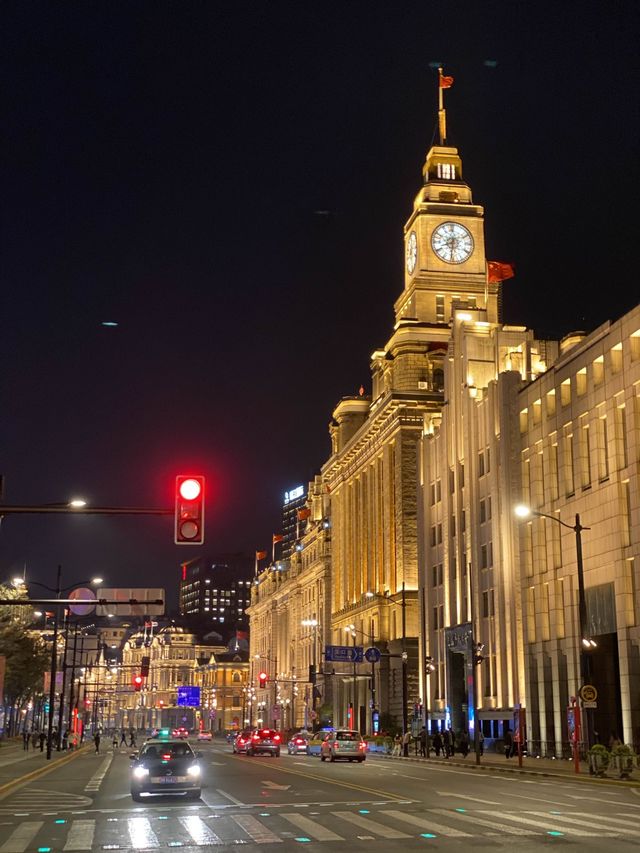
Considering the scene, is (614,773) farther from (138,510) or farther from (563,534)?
(138,510)

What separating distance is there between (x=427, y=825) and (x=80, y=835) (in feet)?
20.9

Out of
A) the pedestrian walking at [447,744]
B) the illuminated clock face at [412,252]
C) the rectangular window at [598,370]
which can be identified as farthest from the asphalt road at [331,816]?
the illuminated clock face at [412,252]

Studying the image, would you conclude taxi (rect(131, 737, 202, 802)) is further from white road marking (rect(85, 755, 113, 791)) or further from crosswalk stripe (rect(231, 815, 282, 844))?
Result: white road marking (rect(85, 755, 113, 791))

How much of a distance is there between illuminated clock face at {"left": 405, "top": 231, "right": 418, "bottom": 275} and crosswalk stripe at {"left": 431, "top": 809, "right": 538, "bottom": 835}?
306ft

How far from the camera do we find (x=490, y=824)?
19.0 m

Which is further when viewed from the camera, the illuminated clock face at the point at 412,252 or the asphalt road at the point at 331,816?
the illuminated clock face at the point at 412,252

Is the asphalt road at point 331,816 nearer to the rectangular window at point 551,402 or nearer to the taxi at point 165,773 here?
the taxi at point 165,773

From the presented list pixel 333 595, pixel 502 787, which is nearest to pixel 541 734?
pixel 502 787

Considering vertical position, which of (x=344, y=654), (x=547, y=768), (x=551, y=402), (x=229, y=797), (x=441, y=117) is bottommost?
(x=547, y=768)

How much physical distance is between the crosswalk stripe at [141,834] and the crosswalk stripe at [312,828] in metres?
2.73

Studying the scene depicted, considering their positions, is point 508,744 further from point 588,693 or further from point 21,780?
point 21,780

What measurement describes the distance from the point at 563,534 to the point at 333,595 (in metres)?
68.9

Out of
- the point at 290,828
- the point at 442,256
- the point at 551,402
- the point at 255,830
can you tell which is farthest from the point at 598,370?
the point at 442,256

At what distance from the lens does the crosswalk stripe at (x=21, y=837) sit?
16.1 metres
